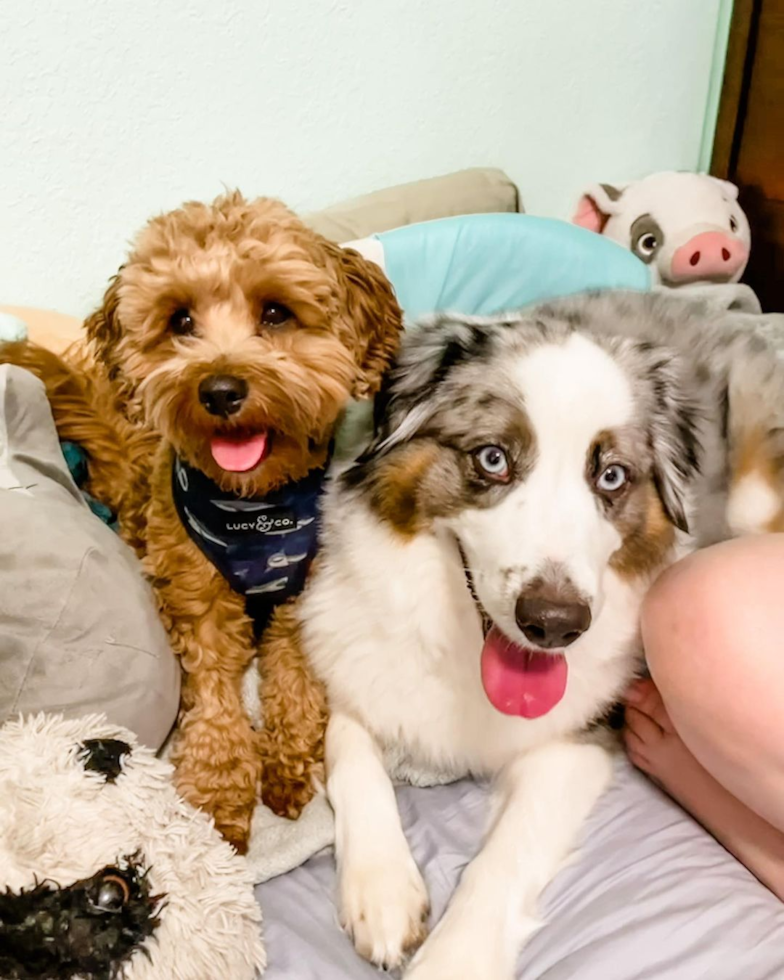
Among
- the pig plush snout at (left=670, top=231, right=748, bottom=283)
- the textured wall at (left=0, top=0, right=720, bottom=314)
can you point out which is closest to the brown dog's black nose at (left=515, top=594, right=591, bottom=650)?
the textured wall at (left=0, top=0, right=720, bottom=314)

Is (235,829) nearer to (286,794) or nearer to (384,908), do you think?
(286,794)

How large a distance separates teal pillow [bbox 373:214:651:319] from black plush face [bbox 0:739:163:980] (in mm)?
1364

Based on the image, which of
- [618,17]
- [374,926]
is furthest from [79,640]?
[618,17]

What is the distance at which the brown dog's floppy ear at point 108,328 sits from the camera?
1.46m

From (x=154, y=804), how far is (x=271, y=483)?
53 centimetres

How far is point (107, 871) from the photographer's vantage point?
1.08 metres

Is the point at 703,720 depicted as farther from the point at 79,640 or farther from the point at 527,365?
the point at 79,640

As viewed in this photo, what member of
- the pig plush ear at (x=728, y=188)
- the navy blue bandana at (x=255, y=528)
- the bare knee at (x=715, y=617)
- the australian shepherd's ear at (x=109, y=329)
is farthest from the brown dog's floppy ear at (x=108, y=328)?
the pig plush ear at (x=728, y=188)

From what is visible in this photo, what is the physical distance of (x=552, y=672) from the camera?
4.58 ft

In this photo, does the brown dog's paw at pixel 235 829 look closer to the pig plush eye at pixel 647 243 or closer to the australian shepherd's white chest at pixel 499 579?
the australian shepherd's white chest at pixel 499 579

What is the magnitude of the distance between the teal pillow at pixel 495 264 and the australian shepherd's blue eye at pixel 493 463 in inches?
30.7

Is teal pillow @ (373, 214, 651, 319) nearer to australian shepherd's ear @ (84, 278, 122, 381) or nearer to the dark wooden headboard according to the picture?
australian shepherd's ear @ (84, 278, 122, 381)

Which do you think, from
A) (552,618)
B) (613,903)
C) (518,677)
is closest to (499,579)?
(552,618)

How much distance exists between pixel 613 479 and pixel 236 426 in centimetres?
58
